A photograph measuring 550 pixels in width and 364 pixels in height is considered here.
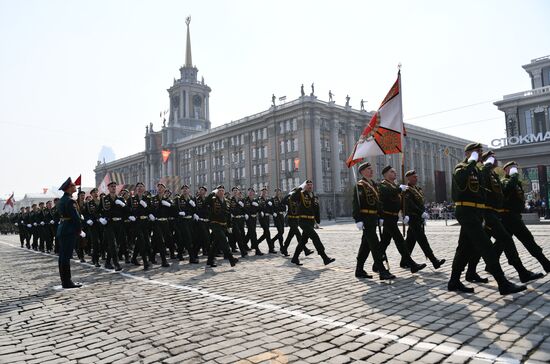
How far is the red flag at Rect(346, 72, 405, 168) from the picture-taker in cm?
941

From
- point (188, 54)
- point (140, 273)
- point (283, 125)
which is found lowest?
point (140, 273)

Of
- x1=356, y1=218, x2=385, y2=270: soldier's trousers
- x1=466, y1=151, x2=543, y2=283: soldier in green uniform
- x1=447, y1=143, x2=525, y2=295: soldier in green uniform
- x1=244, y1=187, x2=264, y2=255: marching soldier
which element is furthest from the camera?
x1=244, y1=187, x2=264, y2=255: marching soldier

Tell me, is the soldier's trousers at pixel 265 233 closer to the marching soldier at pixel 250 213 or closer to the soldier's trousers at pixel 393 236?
the marching soldier at pixel 250 213

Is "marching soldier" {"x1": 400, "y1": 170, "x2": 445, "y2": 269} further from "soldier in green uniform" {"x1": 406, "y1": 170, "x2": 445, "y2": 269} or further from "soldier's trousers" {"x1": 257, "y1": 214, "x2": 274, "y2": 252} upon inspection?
"soldier's trousers" {"x1": 257, "y1": 214, "x2": 274, "y2": 252}

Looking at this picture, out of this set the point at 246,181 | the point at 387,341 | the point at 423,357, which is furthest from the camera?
the point at 246,181

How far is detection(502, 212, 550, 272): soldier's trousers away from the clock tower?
299 ft

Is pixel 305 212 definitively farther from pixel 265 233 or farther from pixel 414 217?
pixel 265 233

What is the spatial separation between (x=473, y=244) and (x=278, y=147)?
60918mm

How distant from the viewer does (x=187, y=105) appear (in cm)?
9875

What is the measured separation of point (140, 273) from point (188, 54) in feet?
337

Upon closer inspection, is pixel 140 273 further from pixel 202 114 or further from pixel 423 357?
pixel 202 114

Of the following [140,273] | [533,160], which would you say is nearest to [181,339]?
[140,273]

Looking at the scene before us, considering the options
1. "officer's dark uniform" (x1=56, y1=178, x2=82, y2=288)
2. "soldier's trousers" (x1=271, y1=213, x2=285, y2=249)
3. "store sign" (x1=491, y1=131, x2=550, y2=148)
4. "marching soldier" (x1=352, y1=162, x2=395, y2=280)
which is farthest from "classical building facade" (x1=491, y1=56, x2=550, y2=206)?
"officer's dark uniform" (x1=56, y1=178, x2=82, y2=288)

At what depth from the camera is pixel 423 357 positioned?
361cm
